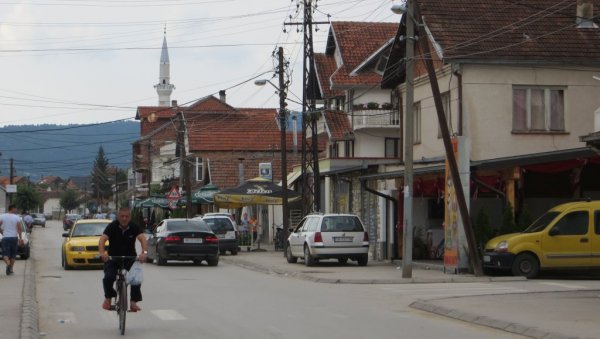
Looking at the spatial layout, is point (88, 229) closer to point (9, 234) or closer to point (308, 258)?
point (9, 234)

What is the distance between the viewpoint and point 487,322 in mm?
15391

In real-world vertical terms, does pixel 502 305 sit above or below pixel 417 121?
below

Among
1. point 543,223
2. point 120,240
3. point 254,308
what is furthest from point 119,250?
point 543,223

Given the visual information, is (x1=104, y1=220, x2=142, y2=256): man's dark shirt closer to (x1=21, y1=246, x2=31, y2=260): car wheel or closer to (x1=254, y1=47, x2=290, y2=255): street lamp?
(x1=21, y1=246, x2=31, y2=260): car wheel

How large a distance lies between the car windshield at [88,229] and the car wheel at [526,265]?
12956 mm

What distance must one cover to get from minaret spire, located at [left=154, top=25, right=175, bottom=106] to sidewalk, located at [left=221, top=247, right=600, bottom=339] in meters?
100

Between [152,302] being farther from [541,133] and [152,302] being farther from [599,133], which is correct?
[541,133]

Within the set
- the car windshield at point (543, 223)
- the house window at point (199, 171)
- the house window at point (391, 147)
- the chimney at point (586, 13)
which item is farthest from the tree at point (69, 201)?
the car windshield at point (543, 223)

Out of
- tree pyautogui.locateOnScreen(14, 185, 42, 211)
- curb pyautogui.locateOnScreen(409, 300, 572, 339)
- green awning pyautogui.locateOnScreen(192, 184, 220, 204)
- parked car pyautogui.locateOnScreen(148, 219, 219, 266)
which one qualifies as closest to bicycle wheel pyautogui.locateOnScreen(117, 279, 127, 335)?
curb pyautogui.locateOnScreen(409, 300, 572, 339)

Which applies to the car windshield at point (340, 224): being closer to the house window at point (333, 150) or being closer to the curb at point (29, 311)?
the curb at point (29, 311)

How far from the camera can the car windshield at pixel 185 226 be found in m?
32.0

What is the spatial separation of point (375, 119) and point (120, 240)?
34.4 meters

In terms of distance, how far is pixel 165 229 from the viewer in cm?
3212

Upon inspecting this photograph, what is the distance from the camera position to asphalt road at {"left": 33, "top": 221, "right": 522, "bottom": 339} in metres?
14.3
